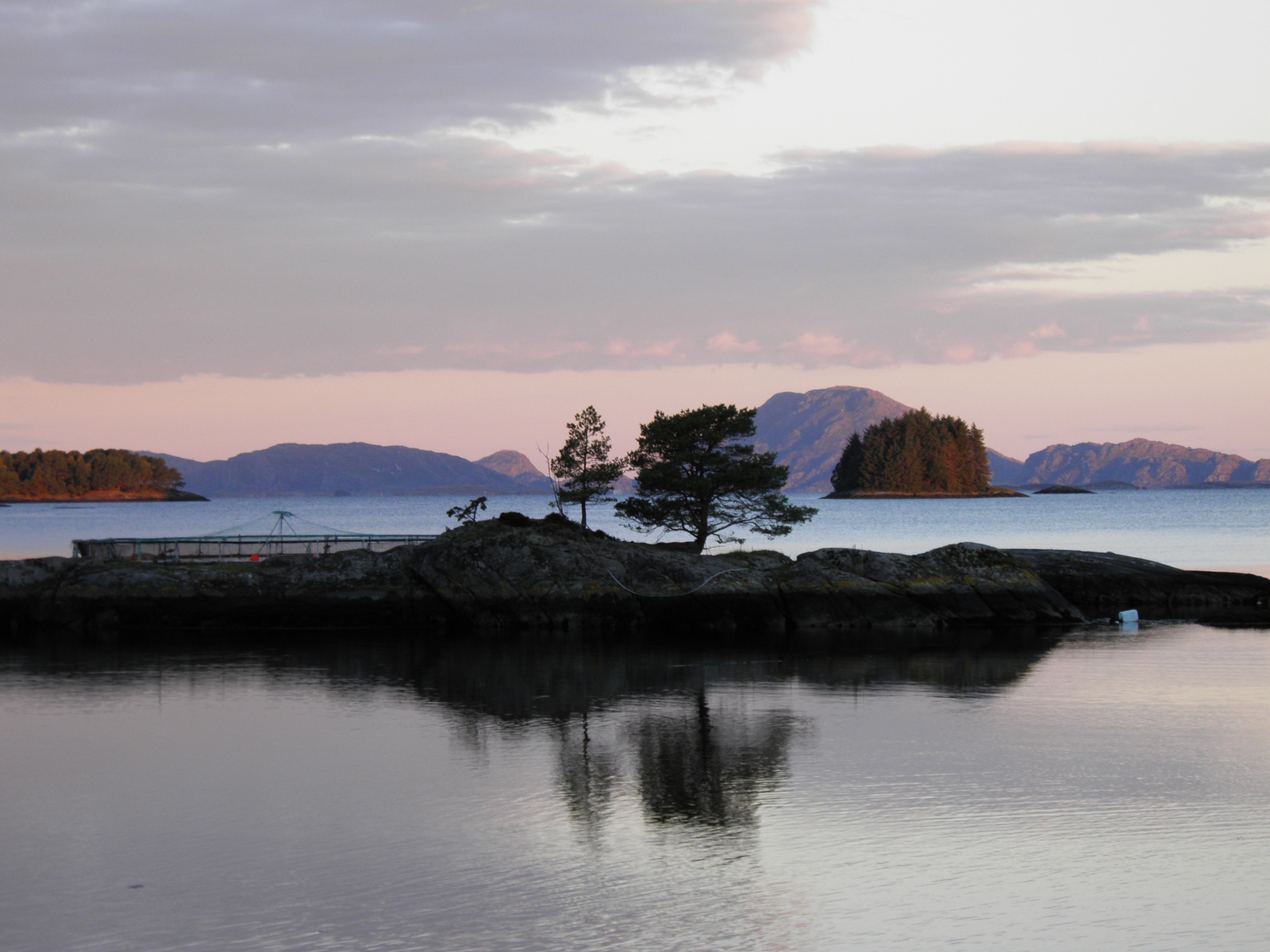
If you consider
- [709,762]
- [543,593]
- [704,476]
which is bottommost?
[709,762]

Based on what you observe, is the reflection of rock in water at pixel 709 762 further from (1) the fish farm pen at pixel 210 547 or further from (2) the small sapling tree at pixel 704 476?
(2) the small sapling tree at pixel 704 476

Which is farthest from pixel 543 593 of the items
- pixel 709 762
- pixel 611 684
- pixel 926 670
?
pixel 709 762

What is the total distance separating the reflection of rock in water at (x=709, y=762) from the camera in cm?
1262

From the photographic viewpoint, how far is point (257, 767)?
14922 mm

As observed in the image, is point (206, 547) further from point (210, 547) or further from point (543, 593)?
point (543, 593)

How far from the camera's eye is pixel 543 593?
3303 centimetres

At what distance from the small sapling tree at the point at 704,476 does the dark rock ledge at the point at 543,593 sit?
12.2 meters

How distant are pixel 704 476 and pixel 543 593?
1659 cm

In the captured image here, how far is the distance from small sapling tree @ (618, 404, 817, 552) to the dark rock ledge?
40.1 feet

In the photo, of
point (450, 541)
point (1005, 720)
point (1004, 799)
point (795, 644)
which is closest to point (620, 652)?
point (795, 644)

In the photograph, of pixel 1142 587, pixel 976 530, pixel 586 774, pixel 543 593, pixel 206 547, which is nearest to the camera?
pixel 586 774

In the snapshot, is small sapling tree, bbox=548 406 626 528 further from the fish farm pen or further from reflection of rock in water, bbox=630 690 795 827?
reflection of rock in water, bbox=630 690 795 827

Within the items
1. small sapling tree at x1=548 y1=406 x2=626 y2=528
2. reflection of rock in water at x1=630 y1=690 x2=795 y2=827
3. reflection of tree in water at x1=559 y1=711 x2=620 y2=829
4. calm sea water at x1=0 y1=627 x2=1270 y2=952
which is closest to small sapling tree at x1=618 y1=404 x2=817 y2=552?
small sapling tree at x1=548 y1=406 x2=626 y2=528

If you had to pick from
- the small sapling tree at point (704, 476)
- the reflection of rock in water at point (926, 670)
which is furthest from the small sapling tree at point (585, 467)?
the reflection of rock in water at point (926, 670)
